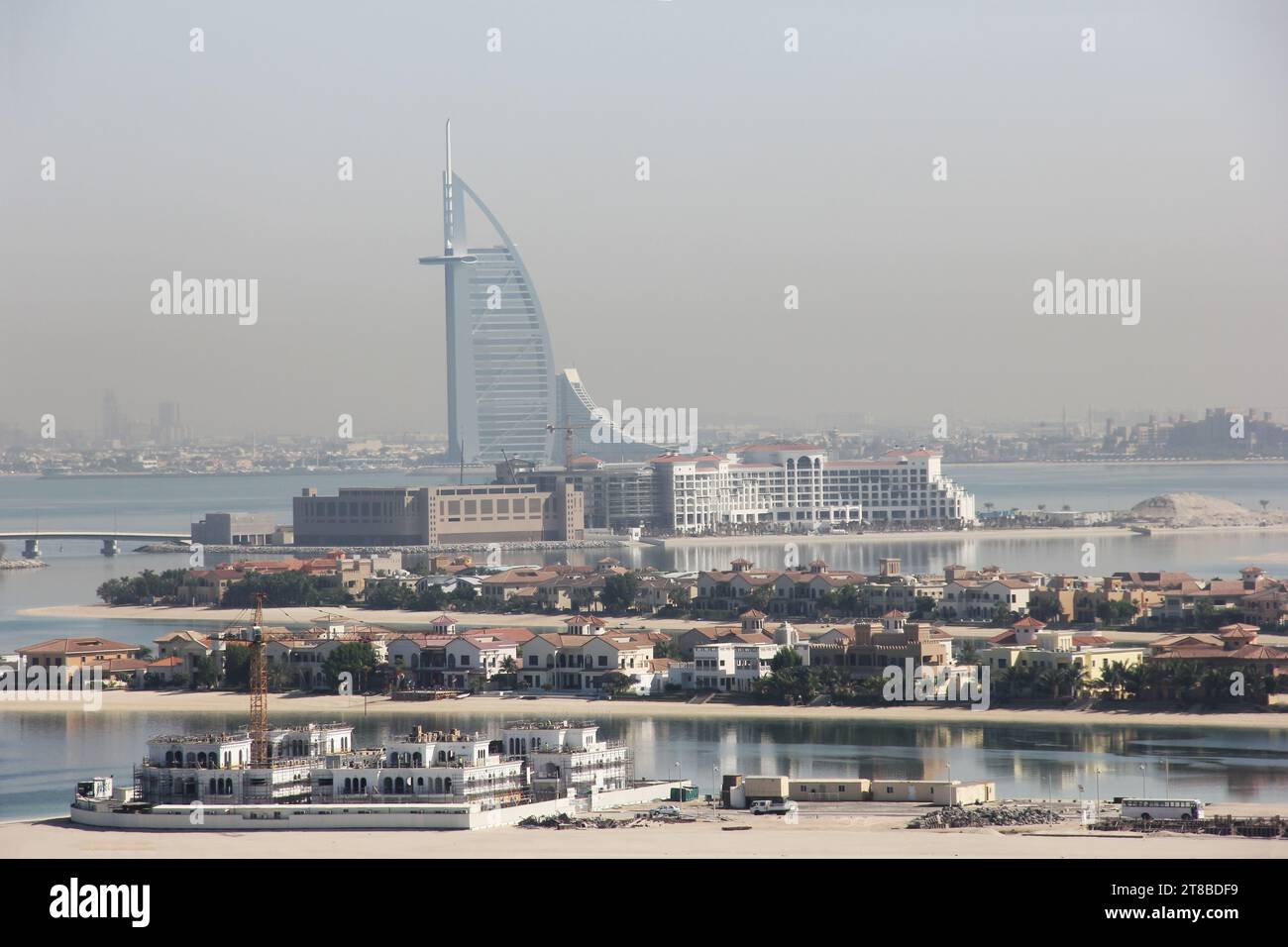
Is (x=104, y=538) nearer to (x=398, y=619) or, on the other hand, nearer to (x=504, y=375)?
(x=398, y=619)

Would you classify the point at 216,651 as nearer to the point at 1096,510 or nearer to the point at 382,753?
the point at 382,753

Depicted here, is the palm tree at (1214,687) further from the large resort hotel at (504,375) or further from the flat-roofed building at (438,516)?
the large resort hotel at (504,375)

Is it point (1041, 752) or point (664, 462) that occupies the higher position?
point (664, 462)

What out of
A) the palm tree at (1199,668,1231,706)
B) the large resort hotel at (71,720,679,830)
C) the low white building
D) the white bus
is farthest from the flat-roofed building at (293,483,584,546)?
the white bus

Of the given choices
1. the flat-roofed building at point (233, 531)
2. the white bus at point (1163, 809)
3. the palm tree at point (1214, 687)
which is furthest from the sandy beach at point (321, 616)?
the flat-roofed building at point (233, 531)

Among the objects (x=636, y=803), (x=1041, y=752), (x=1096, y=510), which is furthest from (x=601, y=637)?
(x=1096, y=510)
